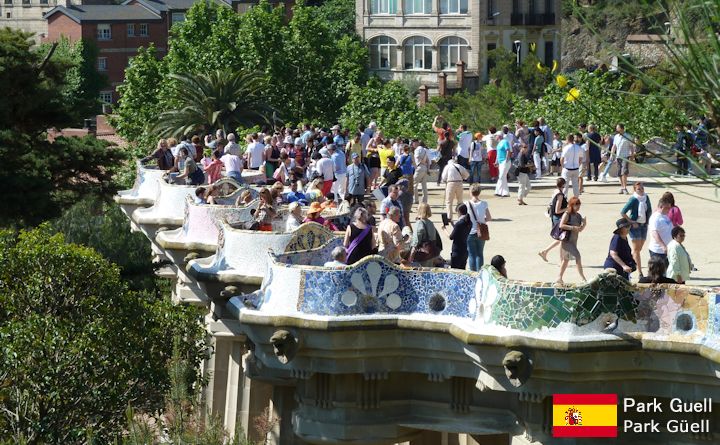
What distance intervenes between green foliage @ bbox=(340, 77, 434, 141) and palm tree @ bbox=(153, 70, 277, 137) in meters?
4.27

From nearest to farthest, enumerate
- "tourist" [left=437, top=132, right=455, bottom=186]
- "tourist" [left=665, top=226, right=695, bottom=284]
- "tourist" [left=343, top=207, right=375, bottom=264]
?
"tourist" [left=665, top=226, right=695, bottom=284] → "tourist" [left=343, top=207, right=375, bottom=264] → "tourist" [left=437, top=132, right=455, bottom=186]

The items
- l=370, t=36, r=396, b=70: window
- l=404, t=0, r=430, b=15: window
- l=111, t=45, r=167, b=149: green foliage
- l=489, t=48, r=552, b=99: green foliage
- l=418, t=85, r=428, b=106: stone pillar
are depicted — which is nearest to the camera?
l=111, t=45, r=167, b=149: green foliage

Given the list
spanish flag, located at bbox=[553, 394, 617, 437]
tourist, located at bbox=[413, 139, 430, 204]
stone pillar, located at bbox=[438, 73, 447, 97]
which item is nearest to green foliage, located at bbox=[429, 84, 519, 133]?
stone pillar, located at bbox=[438, 73, 447, 97]

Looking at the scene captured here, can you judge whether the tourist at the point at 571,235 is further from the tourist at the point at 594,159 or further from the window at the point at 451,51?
the window at the point at 451,51

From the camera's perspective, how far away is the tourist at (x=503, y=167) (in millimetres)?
40062

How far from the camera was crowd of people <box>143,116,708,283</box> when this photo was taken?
25.6m

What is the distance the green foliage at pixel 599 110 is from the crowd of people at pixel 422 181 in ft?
8.14

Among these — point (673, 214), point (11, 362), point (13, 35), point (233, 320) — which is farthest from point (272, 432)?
point (13, 35)

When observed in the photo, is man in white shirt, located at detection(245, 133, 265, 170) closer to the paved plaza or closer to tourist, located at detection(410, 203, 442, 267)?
the paved plaza

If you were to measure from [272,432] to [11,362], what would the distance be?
14.0 ft

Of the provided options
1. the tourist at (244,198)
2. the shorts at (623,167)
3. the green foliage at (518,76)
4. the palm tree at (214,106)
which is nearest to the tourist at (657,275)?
the tourist at (244,198)

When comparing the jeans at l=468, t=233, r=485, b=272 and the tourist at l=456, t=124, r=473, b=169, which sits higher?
the tourist at l=456, t=124, r=473, b=169

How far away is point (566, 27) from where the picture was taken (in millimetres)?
131500

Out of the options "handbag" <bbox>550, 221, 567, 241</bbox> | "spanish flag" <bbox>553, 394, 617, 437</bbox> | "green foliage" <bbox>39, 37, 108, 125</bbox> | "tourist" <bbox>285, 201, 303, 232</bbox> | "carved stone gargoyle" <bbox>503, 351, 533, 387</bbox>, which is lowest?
"spanish flag" <bbox>553, 394, 617, 437</bbox>
